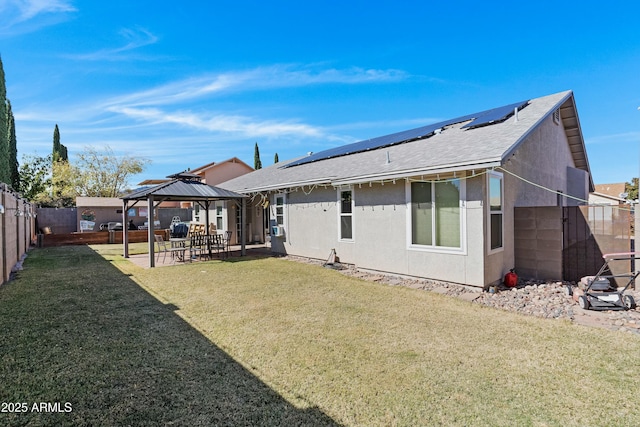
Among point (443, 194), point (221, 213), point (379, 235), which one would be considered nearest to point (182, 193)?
point (221, 213)

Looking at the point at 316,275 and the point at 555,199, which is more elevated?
the point at 555,199

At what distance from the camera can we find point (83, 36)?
10414 millimetres

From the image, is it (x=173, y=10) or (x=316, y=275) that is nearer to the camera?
(x=316, y=275)

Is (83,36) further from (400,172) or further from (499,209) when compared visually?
(499,209)

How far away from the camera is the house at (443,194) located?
23.2 ft

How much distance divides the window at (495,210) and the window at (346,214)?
3986 millimetres

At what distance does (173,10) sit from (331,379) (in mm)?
11847

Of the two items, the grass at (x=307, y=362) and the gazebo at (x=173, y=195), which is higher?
the gazebo at (x=173, y=195)

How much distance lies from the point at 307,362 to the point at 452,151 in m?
6.28

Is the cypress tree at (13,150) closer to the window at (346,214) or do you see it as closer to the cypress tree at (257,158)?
the cypress tree at (257,158)

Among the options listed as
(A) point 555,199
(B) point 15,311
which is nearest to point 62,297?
(B) point 15,311

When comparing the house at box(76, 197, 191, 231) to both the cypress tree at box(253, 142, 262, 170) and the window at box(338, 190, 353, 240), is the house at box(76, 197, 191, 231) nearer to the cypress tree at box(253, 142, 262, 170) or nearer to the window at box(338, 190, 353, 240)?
the window at box(338, 190, 353, 240)

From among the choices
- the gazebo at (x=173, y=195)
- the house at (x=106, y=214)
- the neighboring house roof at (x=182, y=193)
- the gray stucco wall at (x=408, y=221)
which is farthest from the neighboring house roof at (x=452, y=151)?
the house at (x=106, y=214)

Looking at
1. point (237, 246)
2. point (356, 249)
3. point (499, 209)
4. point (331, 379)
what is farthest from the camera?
point (237, 246)
